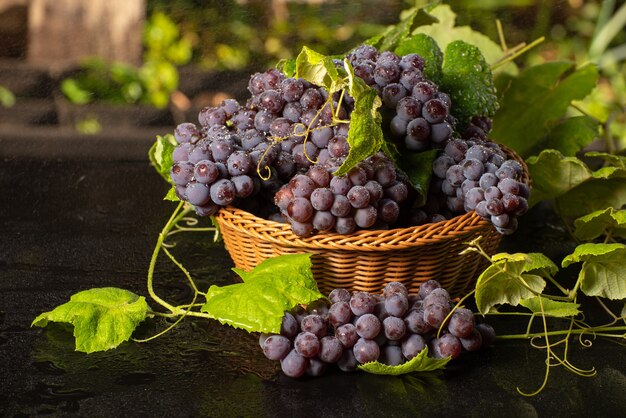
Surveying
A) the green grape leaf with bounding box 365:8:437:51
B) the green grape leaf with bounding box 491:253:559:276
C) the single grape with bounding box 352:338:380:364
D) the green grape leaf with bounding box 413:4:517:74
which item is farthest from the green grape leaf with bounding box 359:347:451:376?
the green grape leaf with bounding box 413:4:517:74

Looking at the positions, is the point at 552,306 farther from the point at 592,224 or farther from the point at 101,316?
the point at 101,316

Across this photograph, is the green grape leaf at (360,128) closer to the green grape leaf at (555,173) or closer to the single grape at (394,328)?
the single grape at (394,328)

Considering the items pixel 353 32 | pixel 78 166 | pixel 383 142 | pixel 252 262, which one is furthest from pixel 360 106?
pixel 353 32

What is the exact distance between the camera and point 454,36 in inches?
64.9

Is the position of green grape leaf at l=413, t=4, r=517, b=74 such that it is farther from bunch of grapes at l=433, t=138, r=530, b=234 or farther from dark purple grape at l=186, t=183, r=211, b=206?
dark purple grape at l=186, t=183, r=211, b=206

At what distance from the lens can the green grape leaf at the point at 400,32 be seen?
1.39 meters

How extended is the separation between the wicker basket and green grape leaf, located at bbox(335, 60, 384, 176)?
0.31 ft

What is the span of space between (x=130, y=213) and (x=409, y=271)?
64 centimetres

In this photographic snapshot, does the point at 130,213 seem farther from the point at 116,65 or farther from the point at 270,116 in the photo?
the point at 116,65

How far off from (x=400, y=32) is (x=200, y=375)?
24.8 inches

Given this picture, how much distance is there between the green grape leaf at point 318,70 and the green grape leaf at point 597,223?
1.27ft

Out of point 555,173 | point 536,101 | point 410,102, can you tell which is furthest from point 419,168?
point 536,101

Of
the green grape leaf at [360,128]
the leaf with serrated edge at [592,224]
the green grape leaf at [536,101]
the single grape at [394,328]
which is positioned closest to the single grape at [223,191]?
the green grape leaf at [360,128]

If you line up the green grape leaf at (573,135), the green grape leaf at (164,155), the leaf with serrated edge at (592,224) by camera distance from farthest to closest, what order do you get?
the green grape leaf at (573,135), the green grape leaf at (164,155), the leaf with serrated edge at (592,224)
